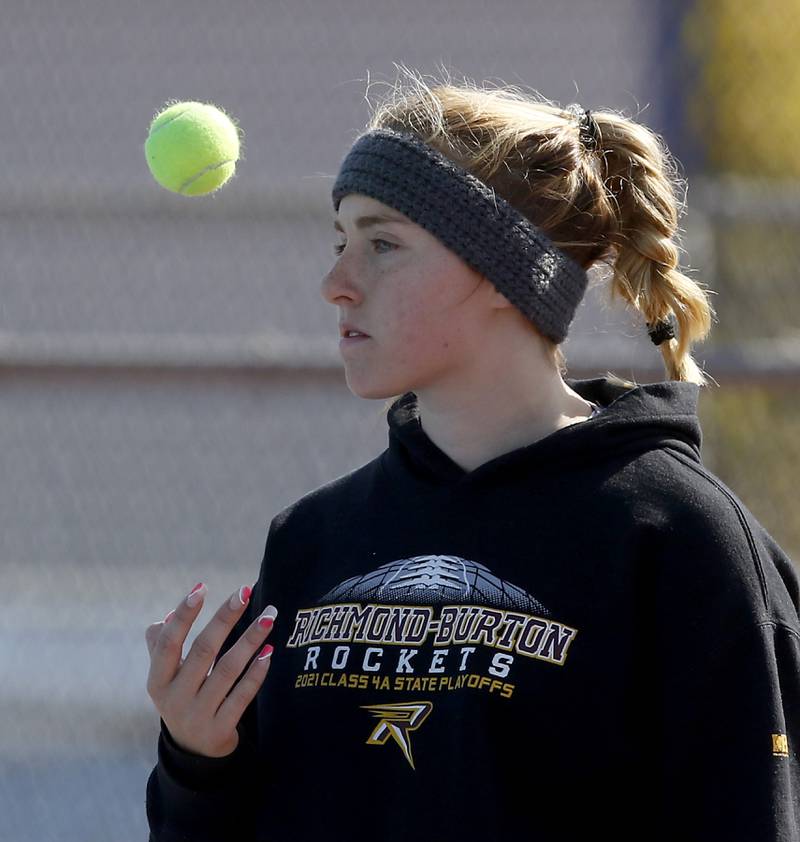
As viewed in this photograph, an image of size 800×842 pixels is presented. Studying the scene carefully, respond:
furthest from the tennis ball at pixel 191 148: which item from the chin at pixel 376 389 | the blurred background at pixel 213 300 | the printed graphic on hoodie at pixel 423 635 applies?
the blurred background at pixel 213 300

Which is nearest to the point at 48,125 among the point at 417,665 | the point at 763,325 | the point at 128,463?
the point at 128,463

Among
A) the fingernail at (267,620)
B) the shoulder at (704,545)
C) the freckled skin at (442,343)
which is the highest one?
the freckled skin at (442,343)

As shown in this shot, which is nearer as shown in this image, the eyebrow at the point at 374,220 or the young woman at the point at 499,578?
the young woman at the point at 499,578

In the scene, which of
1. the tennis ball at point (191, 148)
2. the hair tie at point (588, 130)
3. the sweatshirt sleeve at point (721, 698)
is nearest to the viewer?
the sweatshirt sleeve at point (721, 698)

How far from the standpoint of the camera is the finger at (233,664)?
1671mm

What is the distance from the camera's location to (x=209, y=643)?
169 cm

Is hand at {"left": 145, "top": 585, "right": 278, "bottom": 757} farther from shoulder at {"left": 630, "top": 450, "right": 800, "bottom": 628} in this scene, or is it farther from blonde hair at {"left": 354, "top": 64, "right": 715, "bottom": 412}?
blonde hair at {"left": 354, "top": 64, "right": 715, "bottom": 412}

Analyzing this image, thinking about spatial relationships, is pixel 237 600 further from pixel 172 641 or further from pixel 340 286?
pixel 340 286

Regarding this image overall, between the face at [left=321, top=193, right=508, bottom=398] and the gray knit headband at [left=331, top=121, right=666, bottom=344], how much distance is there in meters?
0.02

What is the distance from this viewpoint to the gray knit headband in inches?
70.9

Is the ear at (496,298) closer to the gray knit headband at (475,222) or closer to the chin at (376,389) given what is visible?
the gray knit headband at (475,222)

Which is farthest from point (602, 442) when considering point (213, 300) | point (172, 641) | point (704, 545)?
point (213, 300)

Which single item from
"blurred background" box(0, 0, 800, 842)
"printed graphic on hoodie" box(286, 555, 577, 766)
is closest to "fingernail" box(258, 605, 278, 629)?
"printed graphic on hoodie" box(286, 555, 577, 766)

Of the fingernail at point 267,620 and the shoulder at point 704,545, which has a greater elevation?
the shoulder at point 704,545
